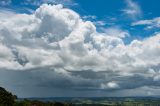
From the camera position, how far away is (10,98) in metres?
196

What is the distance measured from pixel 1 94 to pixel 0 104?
52.9ft

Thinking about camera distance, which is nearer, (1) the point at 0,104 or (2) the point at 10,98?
(1) the point at 0,104

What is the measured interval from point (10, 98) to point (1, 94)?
236 inches

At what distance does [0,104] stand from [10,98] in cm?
1690

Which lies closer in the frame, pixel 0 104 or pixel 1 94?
pixel 0 104

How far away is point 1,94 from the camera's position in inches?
7667

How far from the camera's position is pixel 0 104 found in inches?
7062
